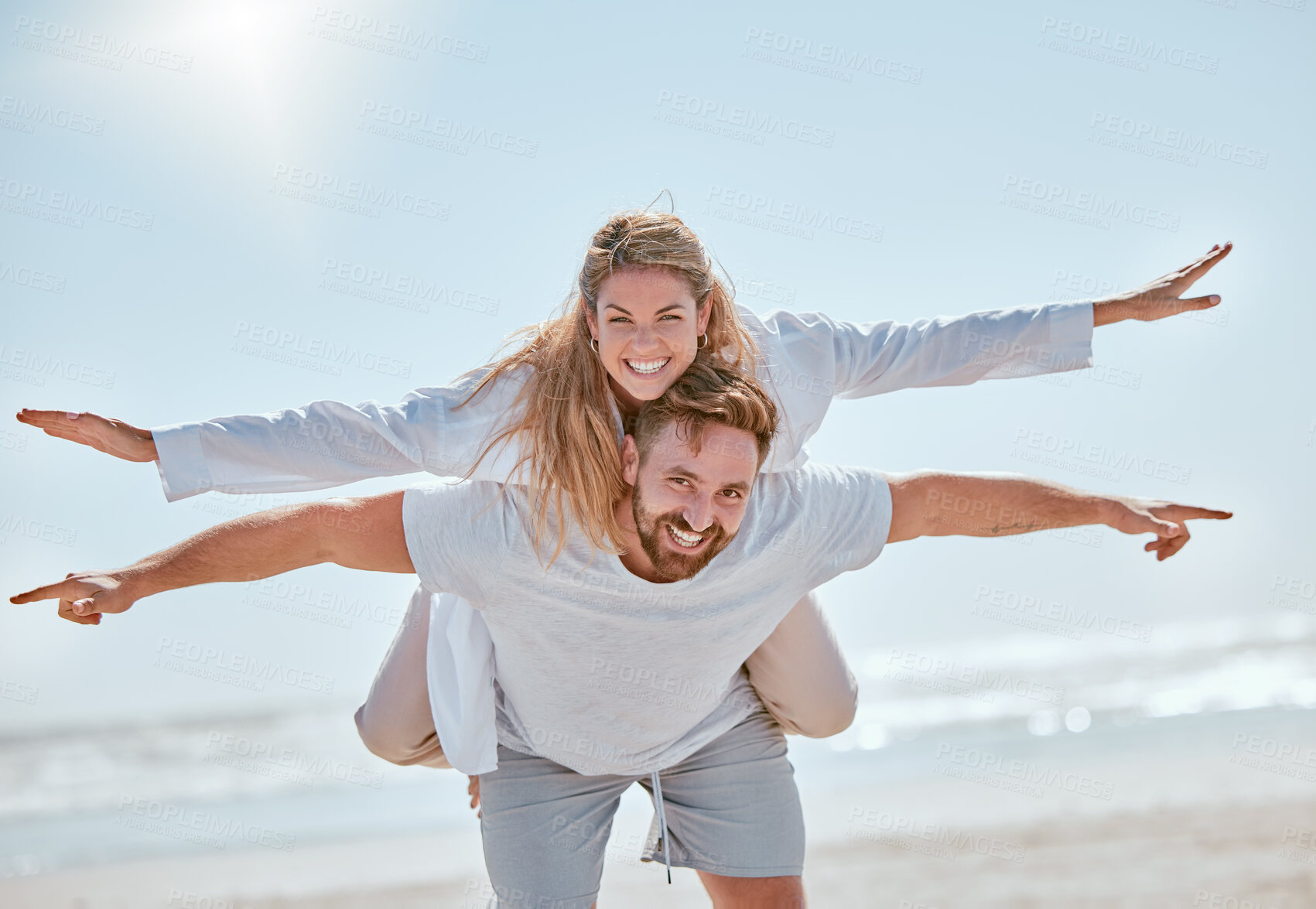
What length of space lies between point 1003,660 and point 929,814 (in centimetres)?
884

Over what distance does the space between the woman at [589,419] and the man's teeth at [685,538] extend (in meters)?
0.19

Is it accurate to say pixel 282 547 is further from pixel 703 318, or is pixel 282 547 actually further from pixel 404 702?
pixel 703 318

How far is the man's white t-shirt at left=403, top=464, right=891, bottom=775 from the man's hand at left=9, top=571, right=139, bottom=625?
84cm

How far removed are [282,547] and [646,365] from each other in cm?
128

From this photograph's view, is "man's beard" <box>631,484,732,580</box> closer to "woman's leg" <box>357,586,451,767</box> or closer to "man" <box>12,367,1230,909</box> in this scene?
"man" <box>12,367,1230,909</box>

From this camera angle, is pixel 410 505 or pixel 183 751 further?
pixel 183 751

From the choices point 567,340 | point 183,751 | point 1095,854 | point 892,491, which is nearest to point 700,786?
point 892,491

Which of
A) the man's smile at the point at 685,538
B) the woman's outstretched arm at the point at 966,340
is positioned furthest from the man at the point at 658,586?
the woman's outstretched arm at the point at 966,340

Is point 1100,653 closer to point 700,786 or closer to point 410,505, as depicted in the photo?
point 700,786

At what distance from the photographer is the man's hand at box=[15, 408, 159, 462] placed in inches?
121

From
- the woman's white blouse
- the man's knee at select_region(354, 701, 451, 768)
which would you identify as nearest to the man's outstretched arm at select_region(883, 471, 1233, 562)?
the woman's white blouse

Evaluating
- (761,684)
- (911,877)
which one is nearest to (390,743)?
(761,684)

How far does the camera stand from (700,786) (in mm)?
3904

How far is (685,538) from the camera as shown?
3230mm
